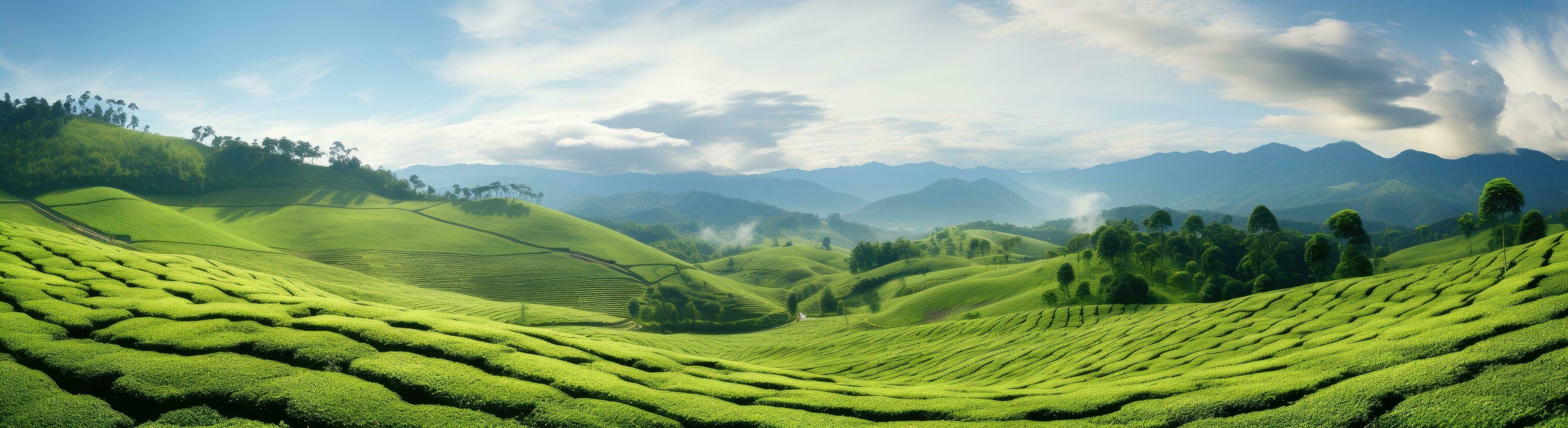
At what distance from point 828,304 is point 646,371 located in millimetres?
157186

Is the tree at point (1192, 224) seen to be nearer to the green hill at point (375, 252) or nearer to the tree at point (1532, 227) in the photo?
the tree at point (1532, 227)

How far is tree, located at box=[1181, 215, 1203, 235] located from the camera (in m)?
137

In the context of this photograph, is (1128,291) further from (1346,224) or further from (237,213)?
(237,213)

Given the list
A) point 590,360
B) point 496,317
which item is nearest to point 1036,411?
point 590,360

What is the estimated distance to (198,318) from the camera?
101 ft

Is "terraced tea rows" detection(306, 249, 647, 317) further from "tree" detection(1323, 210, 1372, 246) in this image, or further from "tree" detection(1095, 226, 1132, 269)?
"tree" detection(1323, 210, 1372, 246)

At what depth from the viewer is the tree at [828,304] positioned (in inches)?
7244

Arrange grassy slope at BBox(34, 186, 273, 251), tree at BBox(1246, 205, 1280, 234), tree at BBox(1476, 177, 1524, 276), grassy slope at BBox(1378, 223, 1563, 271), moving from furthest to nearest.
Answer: grassy slope at BBox(1378, 223, 1563, 271) → grassy slope at BBox(34, 186, 273, 251) → tree at BBox(1246, 205, 1280, 234) → tree at BBox(1476, 177, 1524, 276)

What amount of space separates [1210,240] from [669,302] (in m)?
144

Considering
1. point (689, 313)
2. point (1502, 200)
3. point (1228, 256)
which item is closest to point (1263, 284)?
point (1228, 256)

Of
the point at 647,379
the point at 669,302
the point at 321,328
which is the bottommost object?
the point at 669,302

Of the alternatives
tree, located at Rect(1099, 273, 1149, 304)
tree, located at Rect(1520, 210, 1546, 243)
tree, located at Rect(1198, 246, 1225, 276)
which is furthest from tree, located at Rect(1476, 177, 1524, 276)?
tree, located at Rect(1198, 246, 1225, 276)

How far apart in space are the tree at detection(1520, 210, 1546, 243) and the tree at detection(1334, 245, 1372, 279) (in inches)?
598

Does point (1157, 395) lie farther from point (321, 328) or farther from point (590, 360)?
point (321, 328)
